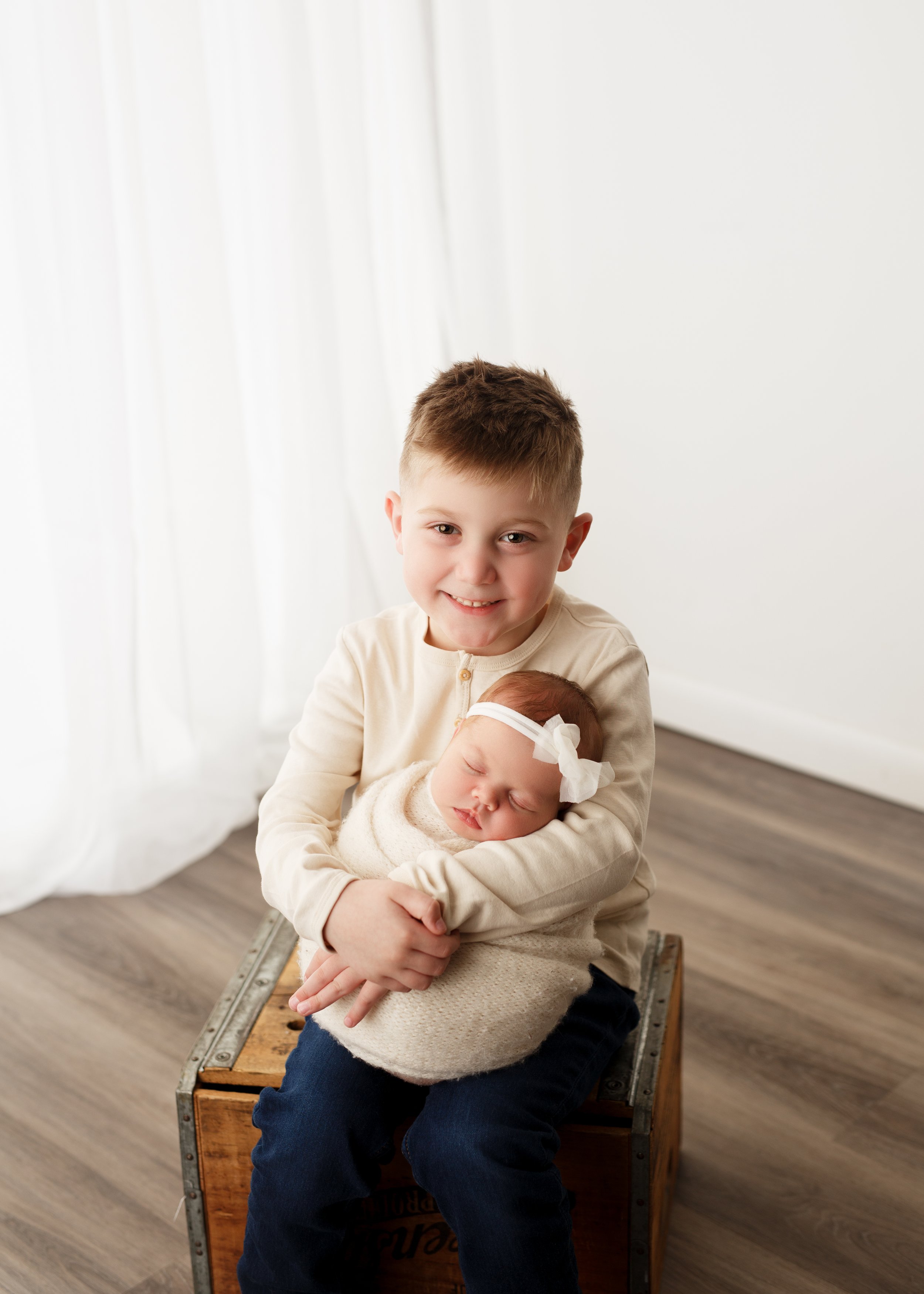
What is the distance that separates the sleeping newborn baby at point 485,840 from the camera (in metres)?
0.98

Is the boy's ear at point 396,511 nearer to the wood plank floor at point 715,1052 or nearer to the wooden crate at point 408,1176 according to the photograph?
the wooden crate at point 408,1176

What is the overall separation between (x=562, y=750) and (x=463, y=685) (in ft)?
0.62

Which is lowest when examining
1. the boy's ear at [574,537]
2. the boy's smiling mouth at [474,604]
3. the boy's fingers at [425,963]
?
the boy's fingers at [425,963]

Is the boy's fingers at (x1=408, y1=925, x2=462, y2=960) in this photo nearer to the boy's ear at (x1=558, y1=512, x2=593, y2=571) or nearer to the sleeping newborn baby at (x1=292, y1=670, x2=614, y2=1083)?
the sleeping newborn baby at (x1=292, y1=670, x2=614, y2=1083)

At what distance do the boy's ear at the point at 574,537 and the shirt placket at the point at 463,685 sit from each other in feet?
0.43

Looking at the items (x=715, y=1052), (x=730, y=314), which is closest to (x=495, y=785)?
(x=715, y=1052)

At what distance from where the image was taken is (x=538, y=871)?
3.28 ft

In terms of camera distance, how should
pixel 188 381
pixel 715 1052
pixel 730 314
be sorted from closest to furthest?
pixel 715 1052 → pixel 188 381 → pixel 730 314

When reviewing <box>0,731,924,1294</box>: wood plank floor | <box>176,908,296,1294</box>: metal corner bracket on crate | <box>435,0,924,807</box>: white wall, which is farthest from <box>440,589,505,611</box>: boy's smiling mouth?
<box>435,0,924,807</box>: white wall

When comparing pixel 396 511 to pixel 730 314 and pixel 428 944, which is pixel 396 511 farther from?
pixel 730 314

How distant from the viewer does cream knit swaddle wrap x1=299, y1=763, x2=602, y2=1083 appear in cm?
98

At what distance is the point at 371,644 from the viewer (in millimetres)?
1188

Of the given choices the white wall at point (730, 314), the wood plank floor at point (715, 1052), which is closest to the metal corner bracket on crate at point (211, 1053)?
the wood plank floor at point (715, 1052)

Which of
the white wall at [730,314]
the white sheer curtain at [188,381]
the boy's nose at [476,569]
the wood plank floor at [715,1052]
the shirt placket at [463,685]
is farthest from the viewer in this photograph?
the white wall at [730,314]
